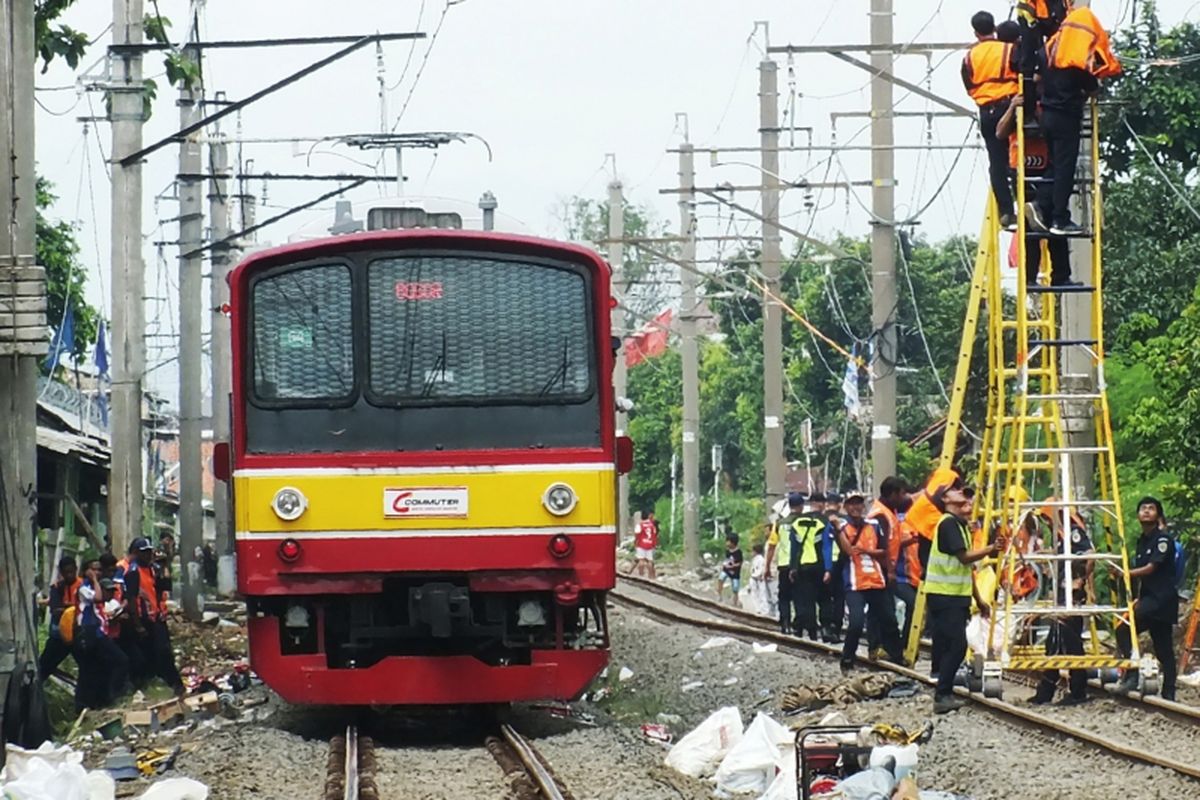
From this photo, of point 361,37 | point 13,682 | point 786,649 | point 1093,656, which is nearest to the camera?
point 13,682

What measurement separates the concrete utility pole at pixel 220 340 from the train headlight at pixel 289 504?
56.9 ft

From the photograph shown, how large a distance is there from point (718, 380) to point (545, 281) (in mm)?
49738

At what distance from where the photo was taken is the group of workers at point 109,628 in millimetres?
16469

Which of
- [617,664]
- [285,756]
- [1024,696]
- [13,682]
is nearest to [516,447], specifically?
[285,756]

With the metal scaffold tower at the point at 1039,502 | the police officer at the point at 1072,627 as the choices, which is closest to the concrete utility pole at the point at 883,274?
the metal scaffold tower at the point at 1039,502

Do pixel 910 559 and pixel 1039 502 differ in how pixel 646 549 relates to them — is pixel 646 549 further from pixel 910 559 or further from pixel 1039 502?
pixel 1039 502

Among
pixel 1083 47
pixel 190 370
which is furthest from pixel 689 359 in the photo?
pixel 1083 47

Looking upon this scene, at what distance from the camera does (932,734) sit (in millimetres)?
12234

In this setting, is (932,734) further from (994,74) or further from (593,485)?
(994,74)

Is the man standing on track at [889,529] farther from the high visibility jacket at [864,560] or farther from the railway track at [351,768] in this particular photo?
the railway track at [351,768]

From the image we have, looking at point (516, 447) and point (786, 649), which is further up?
point (516, 447)

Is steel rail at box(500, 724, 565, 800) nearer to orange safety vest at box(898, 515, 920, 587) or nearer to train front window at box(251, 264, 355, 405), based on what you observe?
train front window at box(251, 264, 355, 405)

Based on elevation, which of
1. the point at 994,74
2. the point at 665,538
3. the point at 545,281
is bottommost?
the point at 665,538

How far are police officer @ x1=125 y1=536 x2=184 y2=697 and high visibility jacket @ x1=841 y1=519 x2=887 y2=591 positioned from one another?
5535mm
